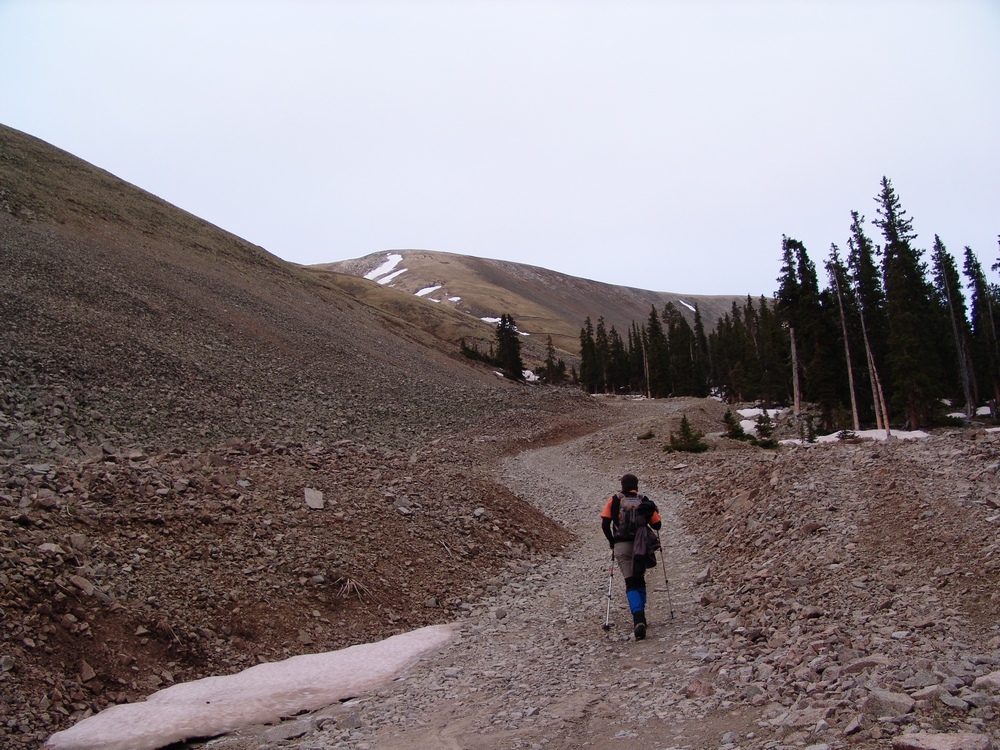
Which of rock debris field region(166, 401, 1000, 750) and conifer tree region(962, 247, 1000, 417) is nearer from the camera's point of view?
rock debris field region(166, 401, 1000, 750)

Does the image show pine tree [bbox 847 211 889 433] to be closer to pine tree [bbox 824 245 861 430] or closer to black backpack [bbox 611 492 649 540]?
pine tree [bbox 824 245 861 430]

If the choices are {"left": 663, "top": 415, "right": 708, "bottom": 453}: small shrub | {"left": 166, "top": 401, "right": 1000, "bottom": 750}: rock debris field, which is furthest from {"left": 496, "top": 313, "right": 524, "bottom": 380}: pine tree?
{"left": 166, "top": 401, "right": 1000, "bottom": 750}: rock debris field

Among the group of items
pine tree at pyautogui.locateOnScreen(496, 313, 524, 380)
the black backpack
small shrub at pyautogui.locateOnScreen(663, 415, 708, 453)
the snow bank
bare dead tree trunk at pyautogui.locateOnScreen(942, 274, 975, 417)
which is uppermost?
pine tree at pyautogui.locateOnScreen(496, 313, 524, 380)

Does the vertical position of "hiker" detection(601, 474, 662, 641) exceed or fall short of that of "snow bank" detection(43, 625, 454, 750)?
it exceeds it

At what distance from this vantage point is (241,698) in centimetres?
734

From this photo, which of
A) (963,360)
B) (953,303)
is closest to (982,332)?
(953,303)

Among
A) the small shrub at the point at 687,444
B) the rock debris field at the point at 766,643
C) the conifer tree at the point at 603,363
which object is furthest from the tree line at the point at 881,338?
the conifer tree at the point at 603,363

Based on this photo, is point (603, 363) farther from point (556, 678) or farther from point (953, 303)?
point (556, 678)

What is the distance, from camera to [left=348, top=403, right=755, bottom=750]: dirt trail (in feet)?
18.9

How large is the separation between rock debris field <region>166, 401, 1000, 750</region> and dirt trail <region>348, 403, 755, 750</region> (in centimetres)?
3

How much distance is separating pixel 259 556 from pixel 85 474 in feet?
11.3

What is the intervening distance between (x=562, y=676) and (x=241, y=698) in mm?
3708

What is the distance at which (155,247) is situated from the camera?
160 ft

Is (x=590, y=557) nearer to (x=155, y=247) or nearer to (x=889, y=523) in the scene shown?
(x=889, y=523)
